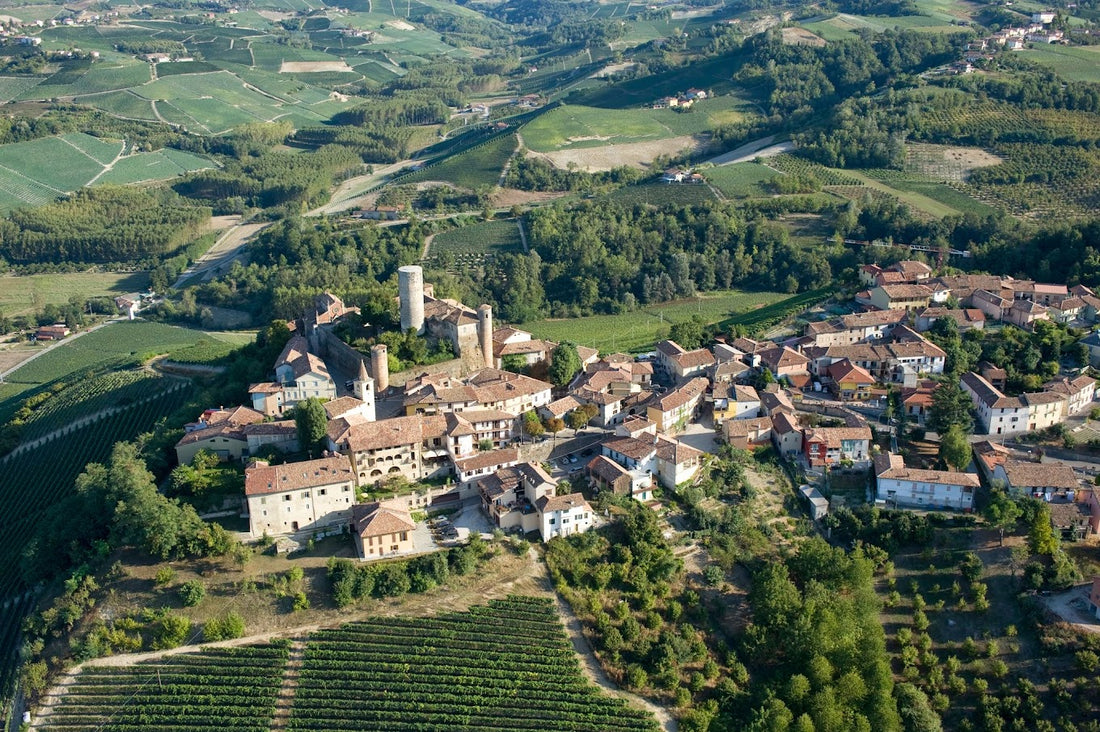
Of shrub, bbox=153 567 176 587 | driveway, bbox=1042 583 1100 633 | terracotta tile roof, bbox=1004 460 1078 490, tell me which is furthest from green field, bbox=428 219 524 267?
driveway, bbox=1042 583 1100 633

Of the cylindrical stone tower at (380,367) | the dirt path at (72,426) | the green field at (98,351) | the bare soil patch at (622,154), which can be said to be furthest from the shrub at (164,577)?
the bare soil patch at (622,154)

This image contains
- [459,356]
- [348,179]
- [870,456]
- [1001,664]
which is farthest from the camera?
[348,179]

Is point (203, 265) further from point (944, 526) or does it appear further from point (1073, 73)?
point (1073, 73)

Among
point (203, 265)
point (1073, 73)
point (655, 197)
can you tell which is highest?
point (1073, 73)

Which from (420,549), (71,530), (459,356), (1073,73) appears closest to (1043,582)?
(420,549)

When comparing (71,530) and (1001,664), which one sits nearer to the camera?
(1001,664)

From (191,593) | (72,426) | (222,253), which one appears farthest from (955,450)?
(222,253)

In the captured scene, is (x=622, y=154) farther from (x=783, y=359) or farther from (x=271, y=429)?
(x=271, y=429)

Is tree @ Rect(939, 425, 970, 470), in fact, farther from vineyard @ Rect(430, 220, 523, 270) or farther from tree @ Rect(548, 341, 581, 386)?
vineyard @ Rect(430, 220, 523, 270)
